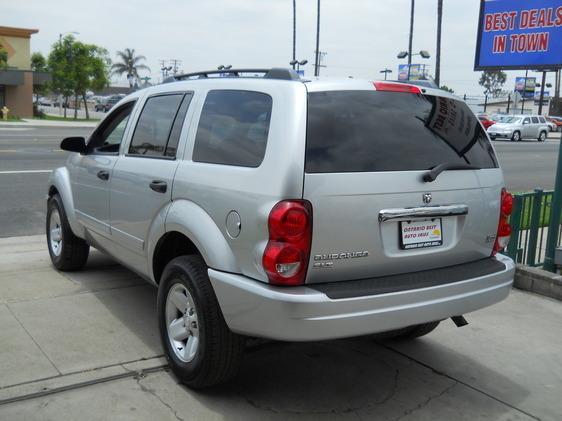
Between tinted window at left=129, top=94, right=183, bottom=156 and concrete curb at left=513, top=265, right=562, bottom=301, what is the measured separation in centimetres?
382

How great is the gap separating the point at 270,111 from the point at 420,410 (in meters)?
1.93

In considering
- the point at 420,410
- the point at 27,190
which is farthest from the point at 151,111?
the point at 27,190

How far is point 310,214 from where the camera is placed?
3133 millimetres

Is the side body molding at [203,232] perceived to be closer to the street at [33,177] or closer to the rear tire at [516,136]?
the street at [33,177]

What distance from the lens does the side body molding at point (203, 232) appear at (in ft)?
11.0

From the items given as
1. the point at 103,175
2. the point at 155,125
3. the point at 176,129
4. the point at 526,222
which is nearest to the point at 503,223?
the point at 176,129

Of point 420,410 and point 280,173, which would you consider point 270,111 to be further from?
point 420,410

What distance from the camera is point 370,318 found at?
10.5ft

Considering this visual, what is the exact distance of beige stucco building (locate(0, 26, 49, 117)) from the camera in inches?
1832

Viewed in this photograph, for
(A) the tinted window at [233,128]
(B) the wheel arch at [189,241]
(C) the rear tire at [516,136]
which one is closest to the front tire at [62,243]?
(B) the wheel arch at [189,241]

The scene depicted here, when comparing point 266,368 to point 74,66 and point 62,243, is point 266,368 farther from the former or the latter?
point 74,66

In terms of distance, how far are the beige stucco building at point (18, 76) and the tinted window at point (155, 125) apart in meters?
46.2

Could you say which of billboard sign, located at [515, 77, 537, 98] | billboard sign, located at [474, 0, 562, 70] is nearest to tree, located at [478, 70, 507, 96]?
billboard sign, located at [515, 77, 537, 98]

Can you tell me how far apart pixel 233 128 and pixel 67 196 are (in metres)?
2.70
